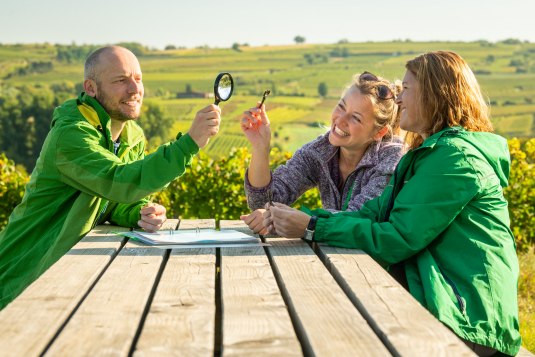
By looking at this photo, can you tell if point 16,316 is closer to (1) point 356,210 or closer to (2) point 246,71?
(1) point 356,210

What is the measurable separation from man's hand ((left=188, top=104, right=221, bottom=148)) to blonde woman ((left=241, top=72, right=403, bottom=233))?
0.57 meters

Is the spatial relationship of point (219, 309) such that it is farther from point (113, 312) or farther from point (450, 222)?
point (450, 222)

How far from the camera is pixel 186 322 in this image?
2.18 metres

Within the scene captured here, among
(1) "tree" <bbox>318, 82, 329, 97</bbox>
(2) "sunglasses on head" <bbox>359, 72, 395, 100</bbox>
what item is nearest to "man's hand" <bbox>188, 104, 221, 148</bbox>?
(2) "sunglasses on head" <bbox>359, 72, 395, 100</bbox>

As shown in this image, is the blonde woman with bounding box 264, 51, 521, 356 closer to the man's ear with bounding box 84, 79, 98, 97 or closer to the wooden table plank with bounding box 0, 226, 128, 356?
the wooden table plank with bounding box 0, 226, 128, 356

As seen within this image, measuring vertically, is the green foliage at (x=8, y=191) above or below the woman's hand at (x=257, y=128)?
below

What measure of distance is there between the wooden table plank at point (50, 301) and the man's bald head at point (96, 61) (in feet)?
3.84

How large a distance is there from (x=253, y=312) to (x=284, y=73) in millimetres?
74402

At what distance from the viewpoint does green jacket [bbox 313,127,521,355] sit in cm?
299

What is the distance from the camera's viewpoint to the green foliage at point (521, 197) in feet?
27.5

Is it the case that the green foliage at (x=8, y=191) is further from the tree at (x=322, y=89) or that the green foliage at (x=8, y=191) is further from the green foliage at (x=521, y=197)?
the tree at (x=322, y=89)

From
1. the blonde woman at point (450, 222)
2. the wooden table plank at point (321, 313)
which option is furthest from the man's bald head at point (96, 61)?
the wooden table plank at point (321, 313)

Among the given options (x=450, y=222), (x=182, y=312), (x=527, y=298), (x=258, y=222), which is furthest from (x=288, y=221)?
(x=527, y=298)

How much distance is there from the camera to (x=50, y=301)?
2.39 m
